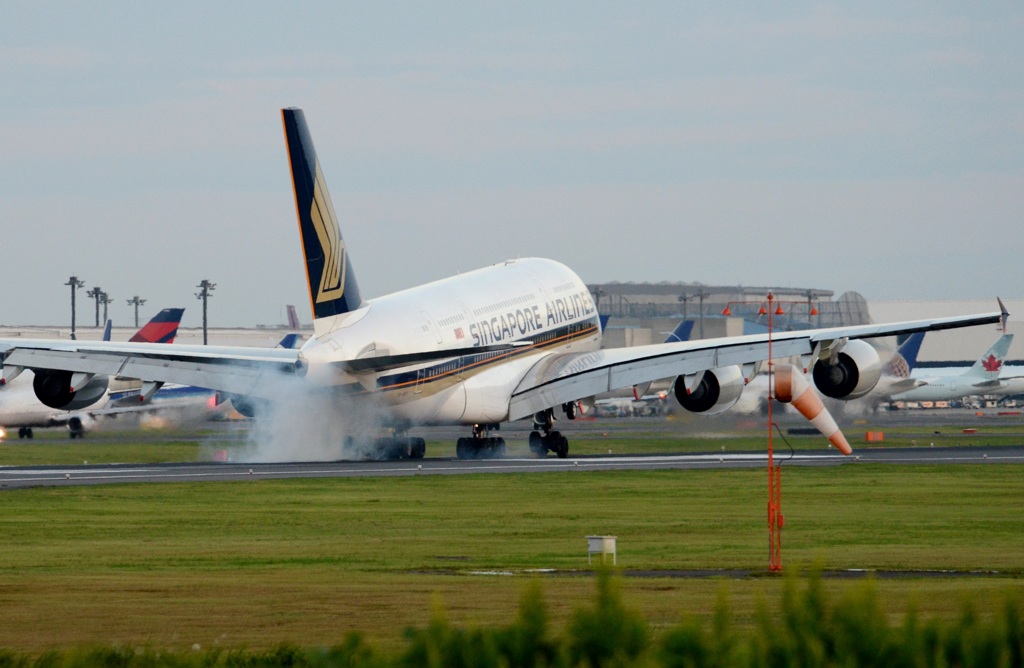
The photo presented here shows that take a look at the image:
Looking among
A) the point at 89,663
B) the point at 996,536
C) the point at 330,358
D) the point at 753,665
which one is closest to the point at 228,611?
the point at 89,663

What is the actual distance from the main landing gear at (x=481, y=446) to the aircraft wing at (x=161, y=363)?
9.48 metres

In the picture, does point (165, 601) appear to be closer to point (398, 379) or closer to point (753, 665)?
point (753, 665)

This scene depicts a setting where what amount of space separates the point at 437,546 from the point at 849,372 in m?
26.7

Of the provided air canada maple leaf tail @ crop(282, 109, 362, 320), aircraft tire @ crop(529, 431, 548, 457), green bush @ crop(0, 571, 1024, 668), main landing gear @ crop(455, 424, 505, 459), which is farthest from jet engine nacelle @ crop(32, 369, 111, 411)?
green bush @ crop(0, 571, 1024, 668)

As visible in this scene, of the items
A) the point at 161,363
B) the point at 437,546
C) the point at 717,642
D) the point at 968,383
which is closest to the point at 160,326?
the point at 161,363

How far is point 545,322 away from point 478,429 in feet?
16.6

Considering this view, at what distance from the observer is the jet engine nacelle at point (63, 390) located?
156 feet

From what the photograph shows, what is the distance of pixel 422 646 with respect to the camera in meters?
8.19

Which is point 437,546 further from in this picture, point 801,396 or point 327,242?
point 327,242

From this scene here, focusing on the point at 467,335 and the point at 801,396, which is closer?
the point at 801,396

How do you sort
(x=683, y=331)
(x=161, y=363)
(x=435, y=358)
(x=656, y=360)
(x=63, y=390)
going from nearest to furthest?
(x=435, y=358), (x=161, y=363), (x=63, y=390), (x=656, y=360), (x=683, y=331)

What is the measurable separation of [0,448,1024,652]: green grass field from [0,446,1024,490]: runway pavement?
2.68m

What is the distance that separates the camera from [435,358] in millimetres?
44406

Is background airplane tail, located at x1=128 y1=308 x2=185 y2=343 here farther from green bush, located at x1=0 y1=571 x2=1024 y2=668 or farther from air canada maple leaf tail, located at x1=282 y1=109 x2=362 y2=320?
green bush, located at x1=0 y1=571 x2=1024 y2=668
